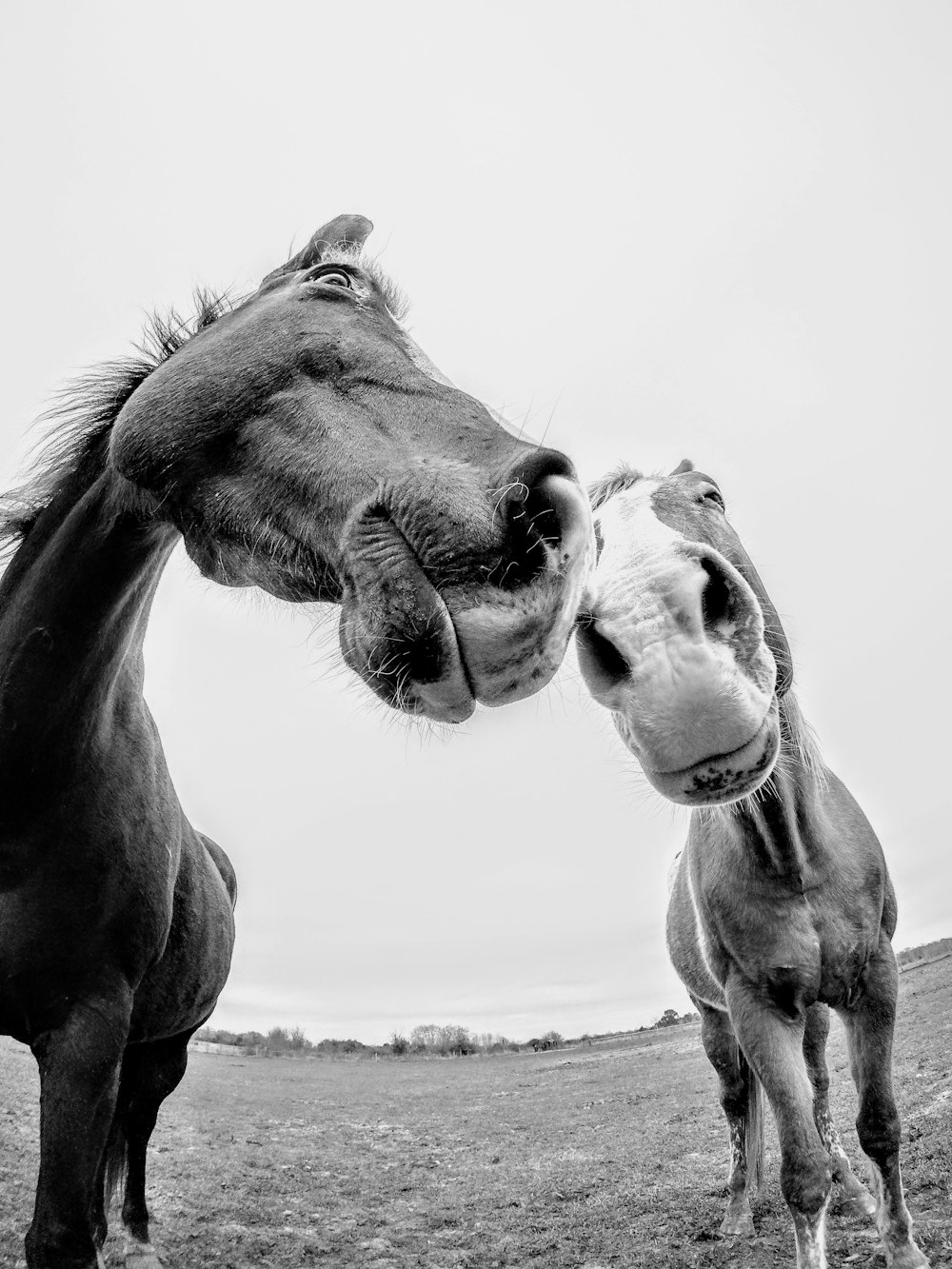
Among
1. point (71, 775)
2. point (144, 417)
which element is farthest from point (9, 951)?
point (144, 417)

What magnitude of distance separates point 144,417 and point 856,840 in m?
4.57

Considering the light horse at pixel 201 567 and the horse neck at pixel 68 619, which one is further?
the horse neck at pixel 68 619

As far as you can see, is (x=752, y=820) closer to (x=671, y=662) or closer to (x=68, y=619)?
(x=671, y=662)

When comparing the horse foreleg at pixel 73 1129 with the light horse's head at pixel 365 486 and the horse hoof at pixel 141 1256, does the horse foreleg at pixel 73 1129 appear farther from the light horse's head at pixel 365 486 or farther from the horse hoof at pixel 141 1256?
the horse hoof at pixel 141 1256

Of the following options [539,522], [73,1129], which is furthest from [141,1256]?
[539,522]

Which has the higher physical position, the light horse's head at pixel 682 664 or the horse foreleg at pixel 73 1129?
the light horse's head at pixel 682 664

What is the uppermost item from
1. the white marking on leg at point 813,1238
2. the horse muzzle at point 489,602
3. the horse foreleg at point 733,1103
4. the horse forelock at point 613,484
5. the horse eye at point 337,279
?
the horse eye at point 337,279

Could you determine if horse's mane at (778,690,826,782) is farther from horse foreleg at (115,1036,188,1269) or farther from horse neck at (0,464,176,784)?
A: horse foreleg at (115,1036,188,1269)

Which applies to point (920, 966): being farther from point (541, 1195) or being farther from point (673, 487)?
point (673, 487)

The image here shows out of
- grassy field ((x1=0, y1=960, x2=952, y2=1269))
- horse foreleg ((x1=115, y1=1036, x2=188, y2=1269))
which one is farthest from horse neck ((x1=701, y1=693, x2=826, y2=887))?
horse foreleg ((x1=115, y1=1036, x2=188, y2=1269))

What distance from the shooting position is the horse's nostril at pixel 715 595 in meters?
3.19

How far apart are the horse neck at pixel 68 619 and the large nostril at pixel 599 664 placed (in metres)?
1.62

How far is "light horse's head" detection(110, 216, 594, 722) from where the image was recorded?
1.68 meters

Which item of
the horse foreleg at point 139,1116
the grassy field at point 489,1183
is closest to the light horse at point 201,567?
the horse foreleg at point 139,1116
